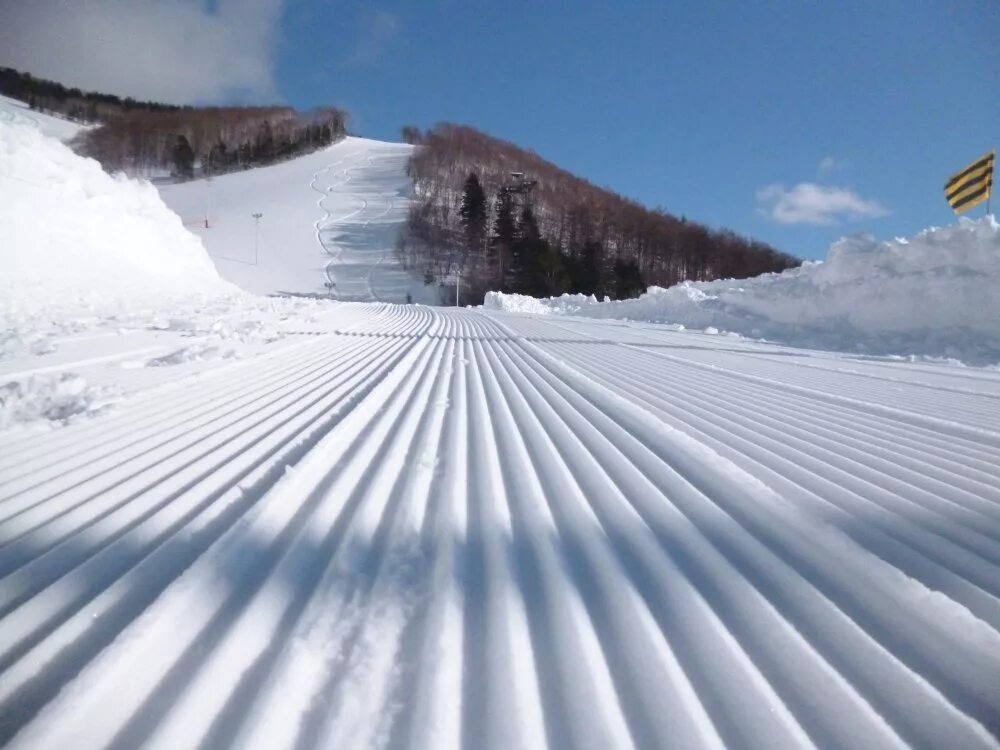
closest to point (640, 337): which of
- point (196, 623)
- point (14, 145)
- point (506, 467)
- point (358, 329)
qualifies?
point (358, 329)

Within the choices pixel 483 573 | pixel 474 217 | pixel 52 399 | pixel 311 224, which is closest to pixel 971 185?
pixel 483 573

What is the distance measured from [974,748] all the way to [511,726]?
90cm

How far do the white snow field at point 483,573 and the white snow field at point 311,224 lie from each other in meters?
32.0

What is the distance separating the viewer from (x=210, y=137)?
6812 cm

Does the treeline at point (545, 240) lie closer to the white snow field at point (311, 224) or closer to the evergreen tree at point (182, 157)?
the white snow field at point (311, 224)

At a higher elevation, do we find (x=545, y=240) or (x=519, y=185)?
(x=519, y=185)

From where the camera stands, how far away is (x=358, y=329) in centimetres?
902

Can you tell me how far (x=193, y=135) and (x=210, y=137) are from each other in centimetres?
190

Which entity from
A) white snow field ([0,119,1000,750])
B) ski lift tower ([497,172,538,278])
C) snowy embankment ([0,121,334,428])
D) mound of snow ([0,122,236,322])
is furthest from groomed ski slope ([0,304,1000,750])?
ski lift tower ([497,172,538,278])

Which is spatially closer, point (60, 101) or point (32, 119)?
point (32, 119)

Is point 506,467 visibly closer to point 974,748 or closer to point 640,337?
point 974,748

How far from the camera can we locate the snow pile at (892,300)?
8.23m

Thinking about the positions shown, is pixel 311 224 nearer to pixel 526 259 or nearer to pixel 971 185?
pixel 526 259

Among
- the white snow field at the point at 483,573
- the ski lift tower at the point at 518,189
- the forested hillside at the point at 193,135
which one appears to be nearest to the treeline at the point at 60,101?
the forested hillside at the point at 193,135
